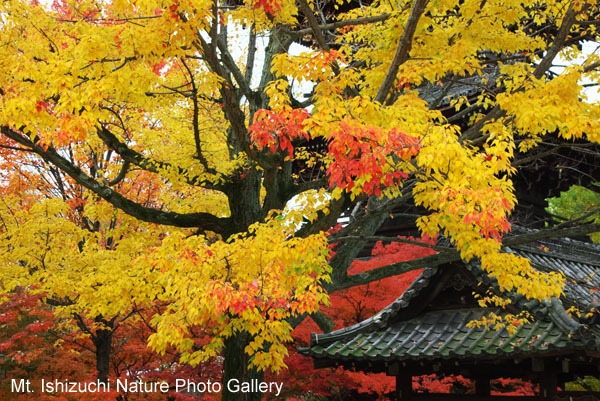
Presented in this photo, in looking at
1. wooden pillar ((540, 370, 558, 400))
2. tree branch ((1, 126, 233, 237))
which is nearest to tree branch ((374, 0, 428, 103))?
wooden pillar ((540, 370, 558, 400))

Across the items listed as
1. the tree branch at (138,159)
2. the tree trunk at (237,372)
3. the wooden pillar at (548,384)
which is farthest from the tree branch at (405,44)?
the tree trunk at (237,372)

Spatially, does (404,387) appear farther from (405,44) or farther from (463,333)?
(405,44)

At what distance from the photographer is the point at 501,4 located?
23.7ft

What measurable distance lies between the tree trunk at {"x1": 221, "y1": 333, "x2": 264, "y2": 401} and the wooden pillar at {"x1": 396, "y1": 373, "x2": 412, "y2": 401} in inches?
82.6

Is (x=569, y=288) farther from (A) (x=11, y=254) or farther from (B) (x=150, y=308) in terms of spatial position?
(A) (x=11, y=254)

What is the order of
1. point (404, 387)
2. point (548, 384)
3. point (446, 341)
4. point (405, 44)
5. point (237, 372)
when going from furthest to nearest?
point (237, 372)
point (404, 387)
point (446, 341)
point (548, 384)
point (405, 44)

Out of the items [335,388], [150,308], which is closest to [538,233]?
[335,388]

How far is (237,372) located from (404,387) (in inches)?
94.7

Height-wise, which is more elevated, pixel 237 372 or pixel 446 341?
pixel 446 341

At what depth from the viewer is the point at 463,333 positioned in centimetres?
631

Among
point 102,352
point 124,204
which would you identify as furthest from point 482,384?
point 102,352

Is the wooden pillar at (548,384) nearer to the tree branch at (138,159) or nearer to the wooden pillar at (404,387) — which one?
the wooden pillar at (404,387)

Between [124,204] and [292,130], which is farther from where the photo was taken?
[124,204]

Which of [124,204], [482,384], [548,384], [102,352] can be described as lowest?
[482,384]
